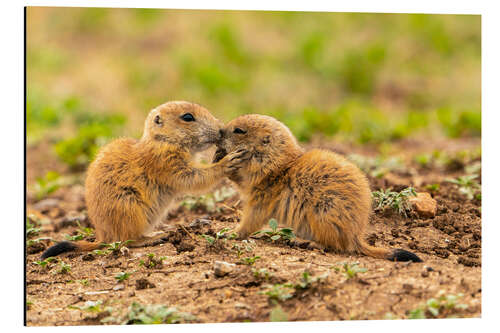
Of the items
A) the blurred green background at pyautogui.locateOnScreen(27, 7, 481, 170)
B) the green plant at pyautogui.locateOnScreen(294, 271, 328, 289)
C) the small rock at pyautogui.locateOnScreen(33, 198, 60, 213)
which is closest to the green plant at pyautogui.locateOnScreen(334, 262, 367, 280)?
the green plant at pyautogui.locateOnScreen(294, 271, 328, 289)

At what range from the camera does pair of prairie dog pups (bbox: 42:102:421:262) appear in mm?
4883

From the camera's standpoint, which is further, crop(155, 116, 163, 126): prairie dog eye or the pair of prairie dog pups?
crop(155, 116, 163, 126): prairie dog eye

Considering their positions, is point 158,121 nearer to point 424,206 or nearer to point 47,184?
point 424,206

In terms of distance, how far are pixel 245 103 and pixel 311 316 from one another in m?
8.39

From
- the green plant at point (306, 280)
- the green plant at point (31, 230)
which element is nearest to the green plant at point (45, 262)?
the green plant at point (31, 230)

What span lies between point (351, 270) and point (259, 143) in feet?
5.15

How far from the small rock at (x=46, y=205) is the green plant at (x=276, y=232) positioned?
350cm

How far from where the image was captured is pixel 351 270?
4312 mm

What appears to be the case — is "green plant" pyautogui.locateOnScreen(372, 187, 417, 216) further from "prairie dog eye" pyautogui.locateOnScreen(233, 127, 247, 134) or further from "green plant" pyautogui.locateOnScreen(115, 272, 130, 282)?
"green plant" pyautogui.locateOnScreen(115, 272, 130, 282)

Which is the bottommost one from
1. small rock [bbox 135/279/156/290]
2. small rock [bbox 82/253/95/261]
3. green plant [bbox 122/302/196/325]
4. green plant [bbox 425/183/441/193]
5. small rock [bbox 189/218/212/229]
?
green plant [bbox 122/302/196/325]

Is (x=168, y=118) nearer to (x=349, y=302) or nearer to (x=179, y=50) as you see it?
(x=349, y=302)

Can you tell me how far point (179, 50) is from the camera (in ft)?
44.8

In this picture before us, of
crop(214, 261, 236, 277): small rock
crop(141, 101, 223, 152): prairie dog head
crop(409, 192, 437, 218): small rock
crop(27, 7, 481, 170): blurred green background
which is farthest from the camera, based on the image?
crop(27, 7, 481, 170): blurred green background

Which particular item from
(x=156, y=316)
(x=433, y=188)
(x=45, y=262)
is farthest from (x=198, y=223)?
(x=433, y=188)
